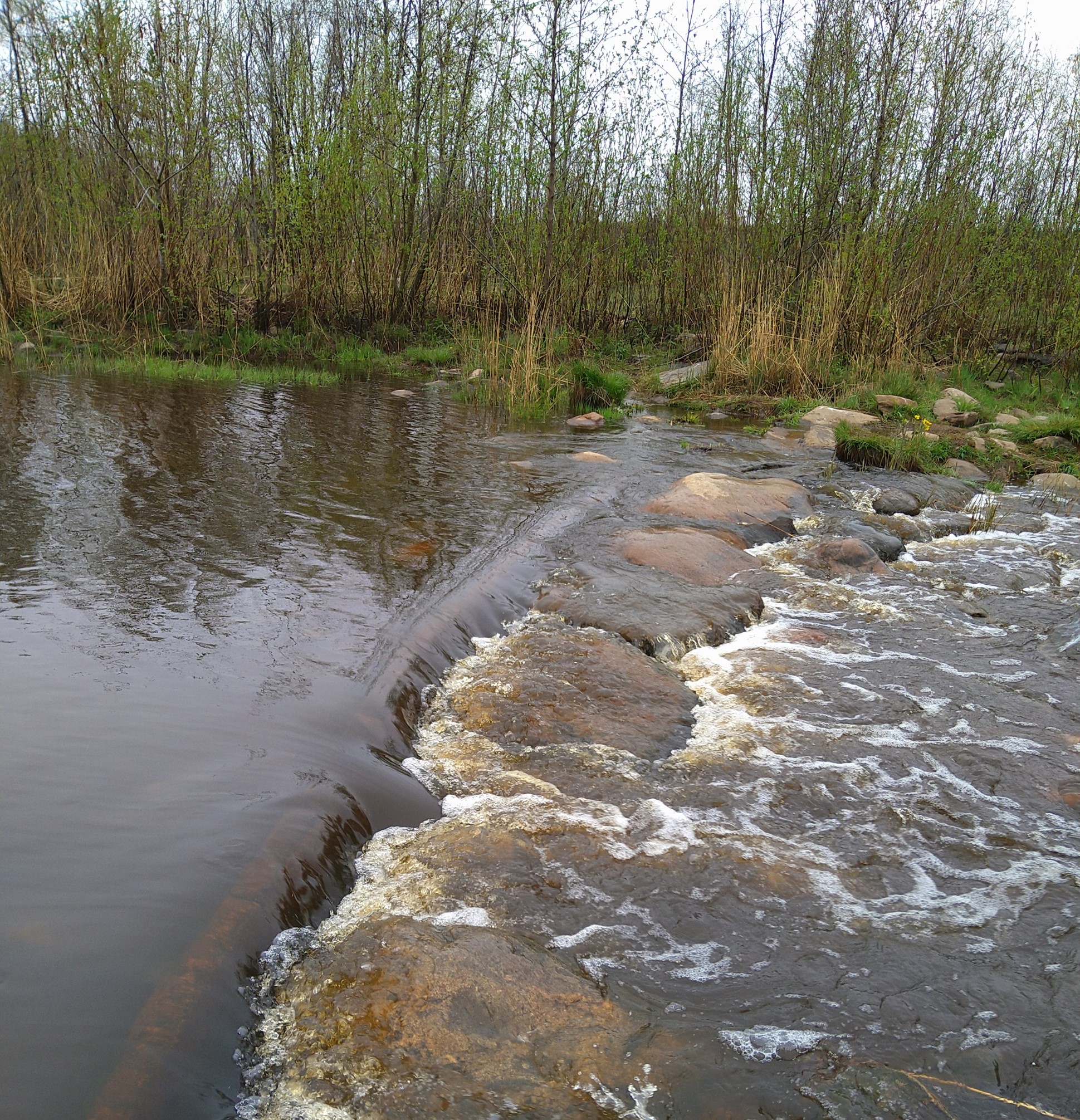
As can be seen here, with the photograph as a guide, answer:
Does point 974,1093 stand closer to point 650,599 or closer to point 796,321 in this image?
point 650,599

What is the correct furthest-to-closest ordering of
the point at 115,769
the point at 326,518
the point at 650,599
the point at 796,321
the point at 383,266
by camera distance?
the point at 383,266, the point at 796,321, the point at 326,518, the point at 650,599, the point at 115,769

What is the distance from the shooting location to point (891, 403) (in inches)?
392

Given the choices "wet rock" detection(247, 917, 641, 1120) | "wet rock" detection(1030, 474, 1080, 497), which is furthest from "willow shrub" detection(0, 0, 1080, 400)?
"wet rock" detection(247, 917, 641, 1120)

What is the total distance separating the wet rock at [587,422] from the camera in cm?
973

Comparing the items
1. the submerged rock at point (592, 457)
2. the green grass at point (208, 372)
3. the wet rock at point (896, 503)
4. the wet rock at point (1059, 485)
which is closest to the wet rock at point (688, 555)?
the wet rock at point (896, 503)

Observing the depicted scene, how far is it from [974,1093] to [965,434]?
27.6 feet

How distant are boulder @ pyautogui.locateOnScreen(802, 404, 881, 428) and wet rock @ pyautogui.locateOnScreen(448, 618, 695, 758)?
6.03 metres

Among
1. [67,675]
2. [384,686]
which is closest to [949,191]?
[384,686]

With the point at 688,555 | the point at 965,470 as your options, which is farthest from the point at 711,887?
the point at 965,470

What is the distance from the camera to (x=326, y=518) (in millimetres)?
5480

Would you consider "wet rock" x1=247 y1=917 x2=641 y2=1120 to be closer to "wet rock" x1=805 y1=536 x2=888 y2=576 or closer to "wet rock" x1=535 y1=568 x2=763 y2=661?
"wet rock" x1=535 y1=568 x2=763 y2=661

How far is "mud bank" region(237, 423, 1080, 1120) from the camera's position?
1.91 metres

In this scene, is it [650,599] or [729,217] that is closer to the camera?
[650,599]

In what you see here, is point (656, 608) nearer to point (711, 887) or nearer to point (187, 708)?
point (711, 887)
